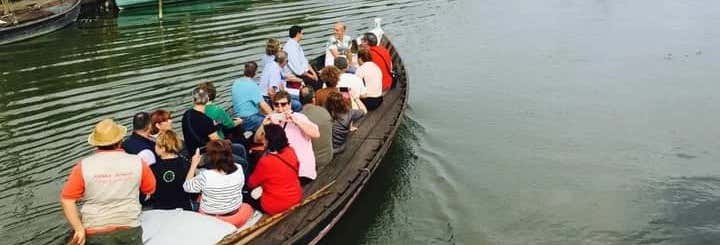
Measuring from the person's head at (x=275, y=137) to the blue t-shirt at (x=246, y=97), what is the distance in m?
2.71

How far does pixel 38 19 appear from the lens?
25.0m

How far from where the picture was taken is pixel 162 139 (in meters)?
7.28

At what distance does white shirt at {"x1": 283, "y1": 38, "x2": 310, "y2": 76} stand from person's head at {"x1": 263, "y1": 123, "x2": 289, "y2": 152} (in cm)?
549

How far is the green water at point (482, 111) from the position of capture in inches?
425

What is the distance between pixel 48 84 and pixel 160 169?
12807mm

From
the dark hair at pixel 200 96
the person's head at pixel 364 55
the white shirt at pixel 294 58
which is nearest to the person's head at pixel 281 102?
the dark hair at pixel 200 96

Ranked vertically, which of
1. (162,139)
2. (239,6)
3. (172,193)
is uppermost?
(162,139)

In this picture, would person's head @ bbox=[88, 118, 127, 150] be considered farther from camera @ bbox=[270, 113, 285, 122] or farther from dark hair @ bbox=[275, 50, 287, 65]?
dark hair @ bbox=[275, 50, 287, 65]

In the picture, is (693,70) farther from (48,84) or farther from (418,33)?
(48,84)

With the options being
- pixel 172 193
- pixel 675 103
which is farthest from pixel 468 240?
pixel 675 103

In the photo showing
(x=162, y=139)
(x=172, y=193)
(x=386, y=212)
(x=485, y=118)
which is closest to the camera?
(x=162, y=139)

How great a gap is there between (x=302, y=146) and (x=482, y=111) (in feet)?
26.9

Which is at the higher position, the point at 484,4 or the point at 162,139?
the point at 162,139

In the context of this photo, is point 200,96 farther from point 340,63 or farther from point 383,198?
point 383,198
